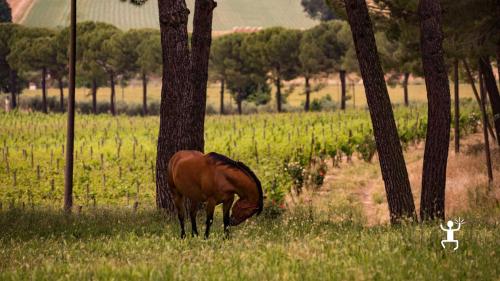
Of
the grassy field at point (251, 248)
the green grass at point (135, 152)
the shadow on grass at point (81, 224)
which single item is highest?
the grassy field at point (251, 248)

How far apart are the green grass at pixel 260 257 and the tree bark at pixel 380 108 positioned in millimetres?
1867

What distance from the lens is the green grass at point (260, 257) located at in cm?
934

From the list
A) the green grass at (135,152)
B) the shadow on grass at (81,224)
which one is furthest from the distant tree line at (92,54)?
the shadow on grass at (81,224)

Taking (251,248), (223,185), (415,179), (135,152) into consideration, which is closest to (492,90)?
(415,179)

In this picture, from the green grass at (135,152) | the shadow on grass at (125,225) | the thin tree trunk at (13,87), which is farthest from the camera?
the thin tree trunk at (13,87)

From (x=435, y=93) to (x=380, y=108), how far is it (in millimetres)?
1030

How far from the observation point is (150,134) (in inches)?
2085

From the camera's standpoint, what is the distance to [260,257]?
1027 cm

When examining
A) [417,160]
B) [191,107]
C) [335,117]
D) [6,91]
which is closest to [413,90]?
[6,91]

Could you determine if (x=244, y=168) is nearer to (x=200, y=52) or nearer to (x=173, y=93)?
(x=173, y=93)

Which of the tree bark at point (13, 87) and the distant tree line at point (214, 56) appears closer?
the distant tree line at point (214, 56)

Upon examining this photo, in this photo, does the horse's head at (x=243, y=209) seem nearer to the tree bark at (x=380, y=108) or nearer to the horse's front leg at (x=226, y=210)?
the horse's front leg at (x=226, y=210)

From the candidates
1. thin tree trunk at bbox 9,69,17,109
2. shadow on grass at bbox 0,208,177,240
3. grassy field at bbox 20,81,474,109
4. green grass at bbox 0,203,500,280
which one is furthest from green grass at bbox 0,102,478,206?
grassy field at bbox 20,81,474,109

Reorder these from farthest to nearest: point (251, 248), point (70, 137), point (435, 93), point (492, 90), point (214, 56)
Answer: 1. point (214, 56)
2. point (492, 90)
3. point (70, 137)
4. point (435, 93)
5. point (251, 248)
